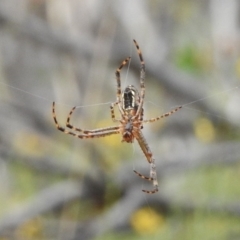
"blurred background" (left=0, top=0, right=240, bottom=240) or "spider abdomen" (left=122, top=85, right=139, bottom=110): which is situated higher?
"blurred background" (left=0, top=0, right=240, bottom=240)

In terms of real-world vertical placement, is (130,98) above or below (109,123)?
below

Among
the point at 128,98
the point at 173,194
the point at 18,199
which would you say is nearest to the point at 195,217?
the point at 173,194

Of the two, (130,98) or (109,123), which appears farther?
(109,123)

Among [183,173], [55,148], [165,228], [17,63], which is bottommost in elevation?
[165,228]

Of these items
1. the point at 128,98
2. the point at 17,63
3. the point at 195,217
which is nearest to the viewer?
the point at 128,98

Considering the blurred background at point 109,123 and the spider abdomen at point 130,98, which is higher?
the blurred background at point 109,123

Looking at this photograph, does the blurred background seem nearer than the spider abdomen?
No

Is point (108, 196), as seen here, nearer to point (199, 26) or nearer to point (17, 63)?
point (17, 63)

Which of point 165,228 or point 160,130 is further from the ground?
point 160,130
